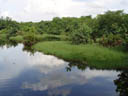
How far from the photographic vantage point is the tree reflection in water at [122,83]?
16.2 m

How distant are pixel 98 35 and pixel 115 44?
10.9m

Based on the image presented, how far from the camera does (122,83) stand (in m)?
18.4

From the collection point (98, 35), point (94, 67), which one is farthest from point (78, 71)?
point (98, 35)

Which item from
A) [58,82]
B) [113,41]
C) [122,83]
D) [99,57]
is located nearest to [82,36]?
[113,41]

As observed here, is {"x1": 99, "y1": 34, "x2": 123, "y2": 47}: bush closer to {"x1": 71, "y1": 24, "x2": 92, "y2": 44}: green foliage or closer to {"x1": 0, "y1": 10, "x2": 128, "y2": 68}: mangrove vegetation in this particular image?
{"x1": 0, "y1": 10, "x2": 128, "y2": 68}: mangrove vegetation

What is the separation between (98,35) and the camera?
41.7m

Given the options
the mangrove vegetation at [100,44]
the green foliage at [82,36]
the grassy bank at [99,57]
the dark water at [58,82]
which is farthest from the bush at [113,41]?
the dark water at [58,82]

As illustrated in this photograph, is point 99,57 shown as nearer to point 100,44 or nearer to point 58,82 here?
point 58,82

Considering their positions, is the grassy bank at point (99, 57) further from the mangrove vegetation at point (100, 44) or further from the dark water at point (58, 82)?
the dark water at point (58, 82)

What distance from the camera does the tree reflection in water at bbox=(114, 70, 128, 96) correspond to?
53.2 ft

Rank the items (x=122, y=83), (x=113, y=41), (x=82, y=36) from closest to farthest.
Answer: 1. (x=122, y=83)
2. (x=113, y=41)
3. (x=82, y=36)

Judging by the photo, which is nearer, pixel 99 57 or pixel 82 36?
pixel 99 57

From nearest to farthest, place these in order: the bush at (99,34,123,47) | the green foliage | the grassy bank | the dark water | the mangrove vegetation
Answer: the dark water, the grassy bank, the mangrove vegetation, the bush at (99,34,123,47), the green foliage

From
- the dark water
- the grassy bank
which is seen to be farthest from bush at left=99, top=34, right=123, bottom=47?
the dark water
